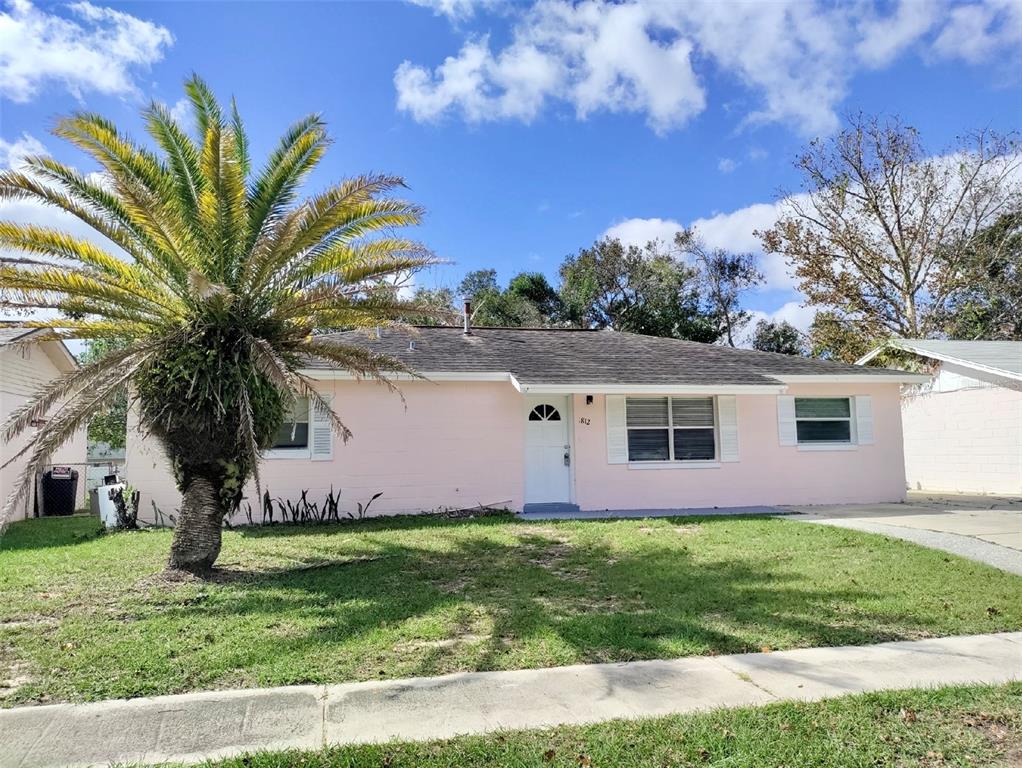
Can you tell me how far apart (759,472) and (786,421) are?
1.26 meters

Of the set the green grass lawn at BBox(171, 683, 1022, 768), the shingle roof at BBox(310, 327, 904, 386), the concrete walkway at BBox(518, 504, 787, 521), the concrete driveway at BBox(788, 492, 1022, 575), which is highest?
the shingle roof at BBox(310, 327, 904, 386)

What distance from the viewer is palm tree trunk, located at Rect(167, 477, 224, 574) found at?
7.48m

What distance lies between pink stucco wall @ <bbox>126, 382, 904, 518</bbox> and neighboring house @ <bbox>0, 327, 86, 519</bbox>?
13.8ft

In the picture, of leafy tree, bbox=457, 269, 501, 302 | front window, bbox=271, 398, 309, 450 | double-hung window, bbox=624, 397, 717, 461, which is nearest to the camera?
front window, bbox=271, 398, 309, 450

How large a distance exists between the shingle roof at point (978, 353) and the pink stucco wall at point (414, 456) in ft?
31.0

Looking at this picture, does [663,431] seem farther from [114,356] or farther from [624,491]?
[114,356]

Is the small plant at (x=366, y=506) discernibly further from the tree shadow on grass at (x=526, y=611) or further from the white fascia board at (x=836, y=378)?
the white fascia board at (x=836, y=378)

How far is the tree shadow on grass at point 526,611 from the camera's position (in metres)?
4.95

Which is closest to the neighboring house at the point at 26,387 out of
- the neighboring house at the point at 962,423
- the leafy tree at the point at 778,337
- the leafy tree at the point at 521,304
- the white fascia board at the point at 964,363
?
the leafy tree at the point at 521,304

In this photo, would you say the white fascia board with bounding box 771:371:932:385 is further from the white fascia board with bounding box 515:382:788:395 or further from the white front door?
the white front door

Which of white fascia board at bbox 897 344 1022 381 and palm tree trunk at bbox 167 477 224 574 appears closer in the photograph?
palm tree trunk at bbox 167 477 224 574

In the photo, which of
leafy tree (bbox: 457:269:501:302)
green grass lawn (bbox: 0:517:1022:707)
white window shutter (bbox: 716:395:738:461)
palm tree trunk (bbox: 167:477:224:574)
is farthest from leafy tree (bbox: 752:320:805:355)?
palm tree trunk (bbox: 167:477:224:574)

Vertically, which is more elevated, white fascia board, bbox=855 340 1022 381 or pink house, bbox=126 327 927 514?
white fascia board, bbox=855 340 1022 381

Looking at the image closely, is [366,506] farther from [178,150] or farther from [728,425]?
[728,425]
